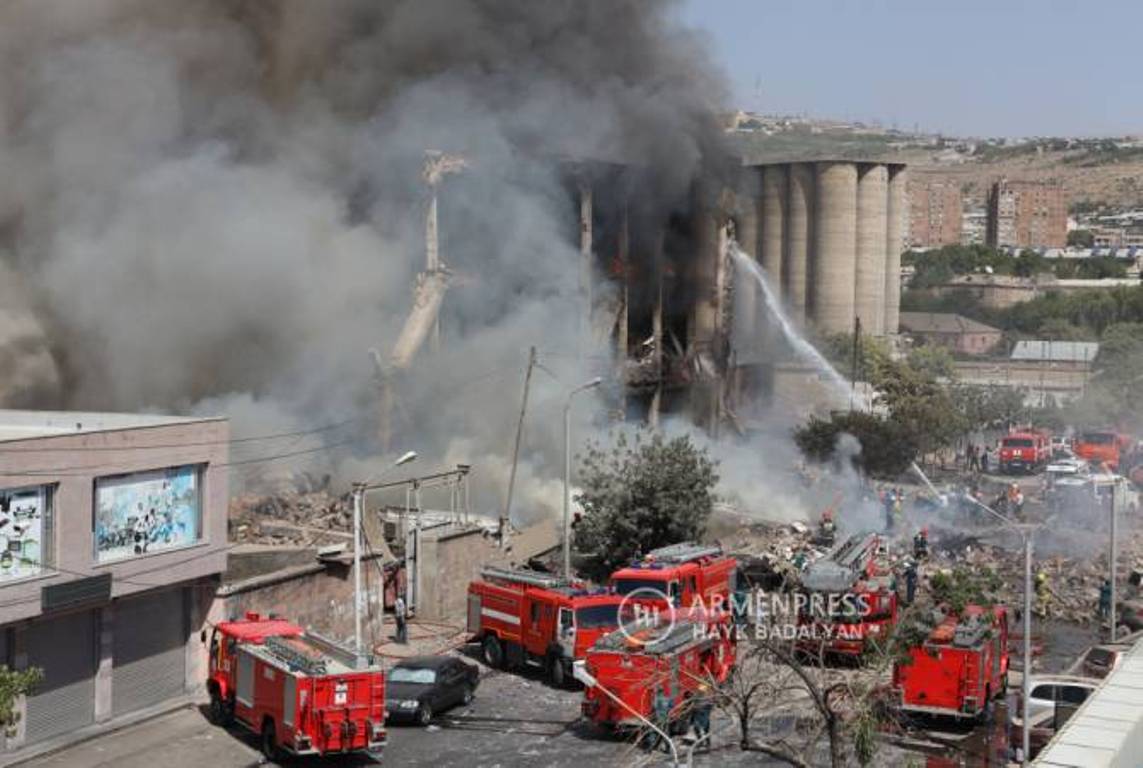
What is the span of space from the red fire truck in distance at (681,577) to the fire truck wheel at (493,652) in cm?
195

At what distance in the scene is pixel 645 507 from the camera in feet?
87.6

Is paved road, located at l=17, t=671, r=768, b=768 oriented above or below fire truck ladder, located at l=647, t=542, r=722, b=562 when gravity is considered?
below

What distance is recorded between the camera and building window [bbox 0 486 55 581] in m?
16.2

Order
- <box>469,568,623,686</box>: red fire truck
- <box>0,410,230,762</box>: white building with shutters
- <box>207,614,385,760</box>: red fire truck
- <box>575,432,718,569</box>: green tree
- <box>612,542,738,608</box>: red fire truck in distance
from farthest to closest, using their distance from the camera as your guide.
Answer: <box>575,432,718,569</box>: green tree → <box>612,542,738,608</box>: red fire truck in distance → <box>469,568,623,686</box>: red fire truck → <box>0,410,230,762</box>: white building with shutters → <box>207,614,385,760</box>: red fire truck

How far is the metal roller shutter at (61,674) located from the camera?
16797 millimetres

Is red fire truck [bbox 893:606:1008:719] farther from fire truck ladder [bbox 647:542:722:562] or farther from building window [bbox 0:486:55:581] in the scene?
building window [bbox 0:486:55:581]

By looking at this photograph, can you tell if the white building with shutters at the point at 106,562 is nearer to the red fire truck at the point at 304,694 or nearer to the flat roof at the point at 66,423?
the flat roof at the point at 66,423

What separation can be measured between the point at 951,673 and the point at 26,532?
11285mm

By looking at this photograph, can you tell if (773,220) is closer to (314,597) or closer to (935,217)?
(314,597)

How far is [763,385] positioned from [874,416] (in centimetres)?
860

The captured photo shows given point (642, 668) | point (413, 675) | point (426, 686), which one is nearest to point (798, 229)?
point (413, 675)

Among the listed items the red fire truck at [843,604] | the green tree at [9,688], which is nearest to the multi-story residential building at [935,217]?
the red fire truck at [843,604]

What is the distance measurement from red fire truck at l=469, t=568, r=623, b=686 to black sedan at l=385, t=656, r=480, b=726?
1359mm

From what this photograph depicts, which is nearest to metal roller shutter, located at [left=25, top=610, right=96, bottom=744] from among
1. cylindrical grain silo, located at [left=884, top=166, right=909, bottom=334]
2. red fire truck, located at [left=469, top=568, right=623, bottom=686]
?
red fire truck, located at [left=469, top=568, right=623, bottom=686]
